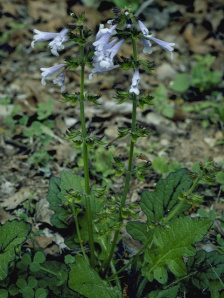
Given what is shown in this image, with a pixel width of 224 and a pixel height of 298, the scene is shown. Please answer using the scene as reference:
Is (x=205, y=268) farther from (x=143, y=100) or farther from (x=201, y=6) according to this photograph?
(x=201, y=6)

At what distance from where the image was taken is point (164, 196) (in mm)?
2385

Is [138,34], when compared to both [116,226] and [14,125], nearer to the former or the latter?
[116,226]

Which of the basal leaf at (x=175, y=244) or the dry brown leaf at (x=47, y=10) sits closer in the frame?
the basal leaf at (x=175, y=244)

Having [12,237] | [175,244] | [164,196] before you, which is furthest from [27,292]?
[164,196]

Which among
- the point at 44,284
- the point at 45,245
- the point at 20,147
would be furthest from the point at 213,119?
the point at 44,284

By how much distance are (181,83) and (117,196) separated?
126 inches

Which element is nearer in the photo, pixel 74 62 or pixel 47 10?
pixel 74 62

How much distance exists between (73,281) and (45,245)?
0.85 m

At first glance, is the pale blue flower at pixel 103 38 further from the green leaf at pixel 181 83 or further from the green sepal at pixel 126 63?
the green leaf at pixel 181 83

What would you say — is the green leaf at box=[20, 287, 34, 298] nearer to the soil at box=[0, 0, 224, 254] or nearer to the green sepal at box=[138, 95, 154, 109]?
the soil at box=[0, 0, 224, 254]

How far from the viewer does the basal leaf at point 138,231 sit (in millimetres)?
2324

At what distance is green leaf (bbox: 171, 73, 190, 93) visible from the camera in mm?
4777

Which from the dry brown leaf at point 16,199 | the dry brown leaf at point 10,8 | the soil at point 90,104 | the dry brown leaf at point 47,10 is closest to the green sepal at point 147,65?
the soil at point 90,104

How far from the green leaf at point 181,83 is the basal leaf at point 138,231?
2894 mm
